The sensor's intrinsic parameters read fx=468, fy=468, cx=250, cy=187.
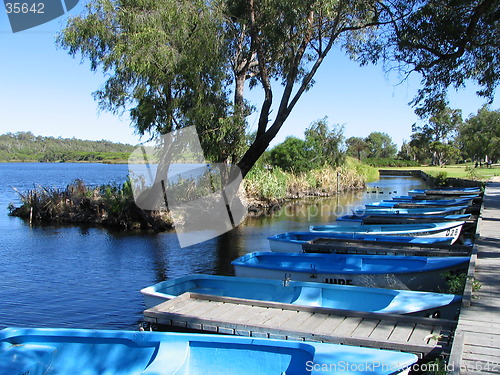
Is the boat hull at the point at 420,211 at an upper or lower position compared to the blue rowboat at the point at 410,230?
upper

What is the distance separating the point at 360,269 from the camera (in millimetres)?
10258

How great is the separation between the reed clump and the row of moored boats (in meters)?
10.3

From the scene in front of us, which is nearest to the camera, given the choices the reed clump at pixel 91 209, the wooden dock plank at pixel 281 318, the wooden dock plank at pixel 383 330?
the wooden dock plank at pixel 383 330

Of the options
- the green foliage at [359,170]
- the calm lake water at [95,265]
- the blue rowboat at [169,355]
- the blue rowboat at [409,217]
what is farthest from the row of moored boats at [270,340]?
the green foliage at [359,170]

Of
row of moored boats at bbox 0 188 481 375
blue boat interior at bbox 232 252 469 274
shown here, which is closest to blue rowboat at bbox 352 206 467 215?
row of moored boats at bbox 0 188 481 375

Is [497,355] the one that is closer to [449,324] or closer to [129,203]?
[449,324]

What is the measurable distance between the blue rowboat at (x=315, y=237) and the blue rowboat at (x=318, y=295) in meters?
4.65

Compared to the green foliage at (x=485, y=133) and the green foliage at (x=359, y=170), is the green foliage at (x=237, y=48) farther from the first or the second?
the green foliage at (x=485, y=133)

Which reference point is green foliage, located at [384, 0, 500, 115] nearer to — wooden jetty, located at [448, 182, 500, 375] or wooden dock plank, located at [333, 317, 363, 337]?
wooden jetty, located at [448, 182, 500, 375]

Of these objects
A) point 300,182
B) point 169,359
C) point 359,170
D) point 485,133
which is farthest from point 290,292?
point 485,133

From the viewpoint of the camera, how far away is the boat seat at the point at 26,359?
5496 millimetres

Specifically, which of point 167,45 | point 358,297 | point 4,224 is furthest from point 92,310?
point 4,224

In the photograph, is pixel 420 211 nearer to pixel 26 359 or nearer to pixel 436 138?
pixel 26 359

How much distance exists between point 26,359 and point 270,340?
3.00 meters
